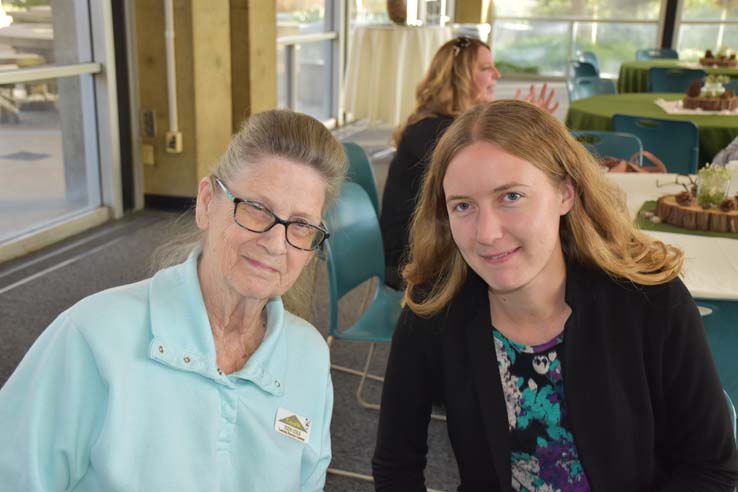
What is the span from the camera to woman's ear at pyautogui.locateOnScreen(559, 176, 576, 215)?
4.69ft

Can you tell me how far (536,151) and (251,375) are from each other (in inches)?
24.7

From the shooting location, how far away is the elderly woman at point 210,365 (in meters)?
1.15

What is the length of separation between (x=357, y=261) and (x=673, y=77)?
17.8ft

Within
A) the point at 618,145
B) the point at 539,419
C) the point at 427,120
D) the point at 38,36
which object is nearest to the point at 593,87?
the point at 618,145

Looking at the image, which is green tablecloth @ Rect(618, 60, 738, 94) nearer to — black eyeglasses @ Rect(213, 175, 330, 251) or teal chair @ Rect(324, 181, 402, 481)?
teal chair @ Rect(324, 181, 402, 481)

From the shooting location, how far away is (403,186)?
3.23 m

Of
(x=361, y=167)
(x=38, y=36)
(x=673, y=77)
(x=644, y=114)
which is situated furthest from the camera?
(x=673, y=77)

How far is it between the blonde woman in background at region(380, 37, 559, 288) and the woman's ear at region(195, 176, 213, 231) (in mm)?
1537

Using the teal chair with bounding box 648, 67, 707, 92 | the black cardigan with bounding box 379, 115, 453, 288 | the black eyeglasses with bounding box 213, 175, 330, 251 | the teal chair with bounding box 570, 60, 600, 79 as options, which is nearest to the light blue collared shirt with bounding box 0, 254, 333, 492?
the black eyeglasses with bounding box 213, 175, 330, 251

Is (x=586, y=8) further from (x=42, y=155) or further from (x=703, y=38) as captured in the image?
(x=42, y=155)

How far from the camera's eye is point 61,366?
1146mm

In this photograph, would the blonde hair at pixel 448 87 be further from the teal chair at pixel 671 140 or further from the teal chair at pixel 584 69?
the teal chair at pixel 584 69

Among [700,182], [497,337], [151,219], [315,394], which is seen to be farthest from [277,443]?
[151,219]

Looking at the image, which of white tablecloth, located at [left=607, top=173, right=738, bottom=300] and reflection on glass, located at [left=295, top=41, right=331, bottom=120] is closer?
white tablecloth, located at [left=607, top=173, right=738, bottom=300]
